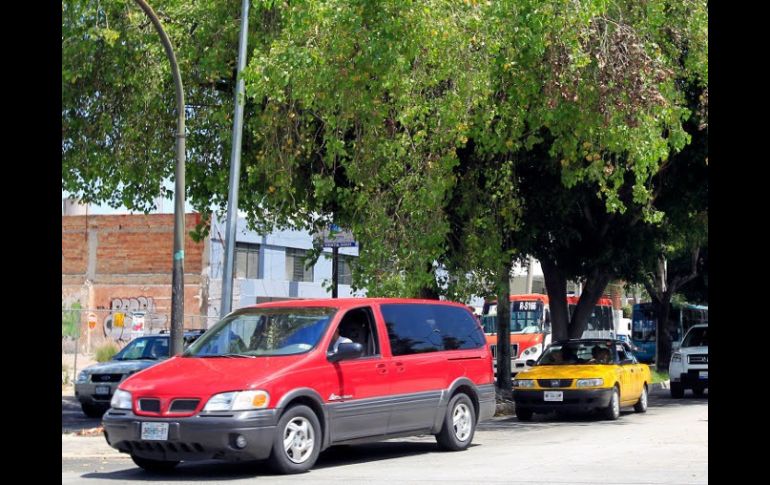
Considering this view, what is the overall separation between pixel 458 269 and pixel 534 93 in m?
3.96

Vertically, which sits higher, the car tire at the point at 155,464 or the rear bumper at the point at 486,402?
the rear bumper at the point at 486,402

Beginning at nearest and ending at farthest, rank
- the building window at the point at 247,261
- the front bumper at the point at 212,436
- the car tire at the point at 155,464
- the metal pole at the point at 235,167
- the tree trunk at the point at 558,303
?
the front bumper at the point at 212,436, the car tire at the point at 155,464, the metal pole at the point at 235,167, the tree trunk at the point at 558,303, the building window at the point at 247,261

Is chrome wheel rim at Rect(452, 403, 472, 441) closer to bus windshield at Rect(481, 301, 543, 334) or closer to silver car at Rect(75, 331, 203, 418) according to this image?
silver car at Rect(75, 331, 203, 418)

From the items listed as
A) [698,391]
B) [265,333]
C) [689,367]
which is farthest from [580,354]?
[265,333]

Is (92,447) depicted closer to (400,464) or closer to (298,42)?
(400,464)

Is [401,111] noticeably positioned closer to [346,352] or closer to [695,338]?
[346,352]

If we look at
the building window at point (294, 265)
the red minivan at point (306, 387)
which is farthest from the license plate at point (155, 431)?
the building window at point (294, 265)

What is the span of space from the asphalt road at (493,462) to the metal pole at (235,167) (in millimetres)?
3312

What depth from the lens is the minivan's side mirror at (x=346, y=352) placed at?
11.8 m

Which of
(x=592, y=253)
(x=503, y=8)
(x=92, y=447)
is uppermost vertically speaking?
(x=503, y=8)

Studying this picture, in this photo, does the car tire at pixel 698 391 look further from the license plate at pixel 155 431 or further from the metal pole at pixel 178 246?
the license plate at pixel 155 431

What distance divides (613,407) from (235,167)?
25.1 feet
